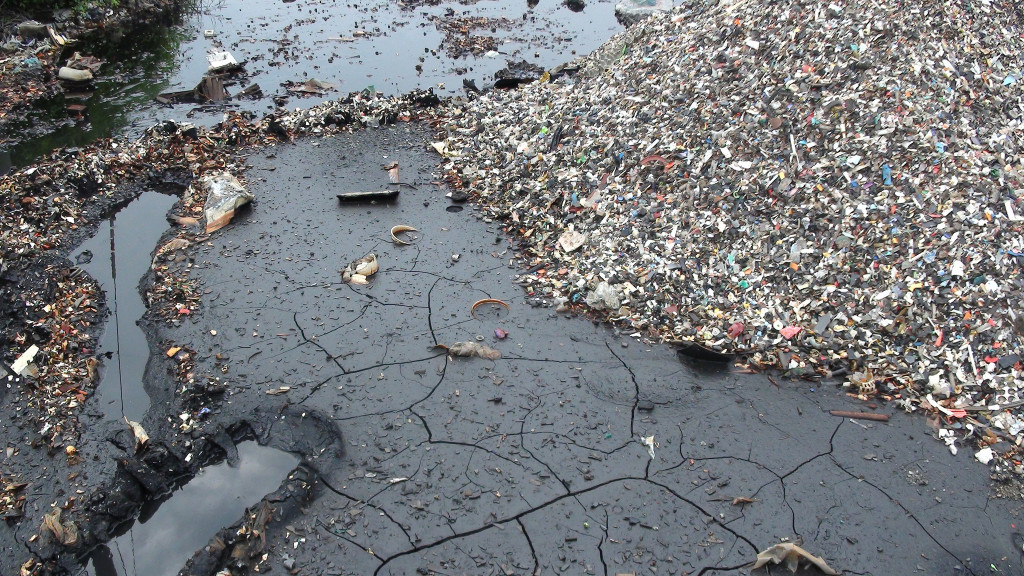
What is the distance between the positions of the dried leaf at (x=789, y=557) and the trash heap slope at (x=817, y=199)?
4.47 ft

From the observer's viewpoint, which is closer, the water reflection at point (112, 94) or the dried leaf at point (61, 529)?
the dried leaf at point (61, 529)

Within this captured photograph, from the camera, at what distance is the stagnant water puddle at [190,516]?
316 centimetres

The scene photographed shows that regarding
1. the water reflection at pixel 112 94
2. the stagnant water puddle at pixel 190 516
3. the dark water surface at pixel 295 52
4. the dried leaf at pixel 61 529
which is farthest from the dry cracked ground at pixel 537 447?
the dark water surface at pixel 295 52

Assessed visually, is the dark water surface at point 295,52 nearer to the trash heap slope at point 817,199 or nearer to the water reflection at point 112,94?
the water reflection at point 112,94

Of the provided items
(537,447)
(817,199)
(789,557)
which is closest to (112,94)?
(537,447)

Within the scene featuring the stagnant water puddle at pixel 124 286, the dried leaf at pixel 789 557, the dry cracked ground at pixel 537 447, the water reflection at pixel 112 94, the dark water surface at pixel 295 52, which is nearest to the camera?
the dried leaf at pixel 789 557

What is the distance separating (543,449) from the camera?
3613mm

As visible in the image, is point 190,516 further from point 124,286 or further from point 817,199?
point 817,199

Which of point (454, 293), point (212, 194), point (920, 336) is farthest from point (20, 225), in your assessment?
point (920, 336)

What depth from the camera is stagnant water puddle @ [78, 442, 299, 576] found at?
124 inches

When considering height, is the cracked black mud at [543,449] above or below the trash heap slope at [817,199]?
below

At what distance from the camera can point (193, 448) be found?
3.62 meters

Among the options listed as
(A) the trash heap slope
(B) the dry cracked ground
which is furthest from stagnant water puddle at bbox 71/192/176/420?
(A) the trash heap slope

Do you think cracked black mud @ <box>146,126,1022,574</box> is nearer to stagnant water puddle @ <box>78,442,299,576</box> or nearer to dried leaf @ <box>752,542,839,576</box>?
dried leaf @ <box>752,542,839,576</box>
